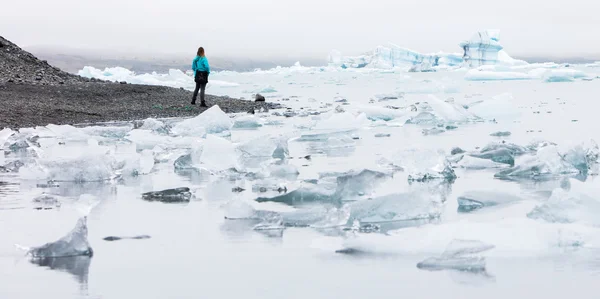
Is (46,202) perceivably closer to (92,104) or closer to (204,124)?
(204,124)

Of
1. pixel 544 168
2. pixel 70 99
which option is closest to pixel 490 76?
pixel 70 99

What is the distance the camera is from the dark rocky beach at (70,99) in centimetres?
1139

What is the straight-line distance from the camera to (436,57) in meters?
48.1

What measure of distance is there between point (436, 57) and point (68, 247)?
4581 centimetres

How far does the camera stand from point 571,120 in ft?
36.8

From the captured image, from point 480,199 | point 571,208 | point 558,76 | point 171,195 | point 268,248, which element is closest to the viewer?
point 268,248

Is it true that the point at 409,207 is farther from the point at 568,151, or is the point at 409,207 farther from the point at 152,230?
the point at 568,151

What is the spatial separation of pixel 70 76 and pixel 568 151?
1294cm

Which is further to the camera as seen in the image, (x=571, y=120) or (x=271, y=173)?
(x=571, y=120)

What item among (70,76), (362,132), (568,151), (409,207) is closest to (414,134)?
(362,132)

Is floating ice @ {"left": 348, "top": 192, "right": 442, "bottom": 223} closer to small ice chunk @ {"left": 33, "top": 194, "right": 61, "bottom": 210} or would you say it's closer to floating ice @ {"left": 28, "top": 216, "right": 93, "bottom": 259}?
floating ice @ {"left": 28, "top": 216, "right": 93, "bottom": 259}

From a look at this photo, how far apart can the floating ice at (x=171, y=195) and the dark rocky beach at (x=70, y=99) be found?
18.4ft

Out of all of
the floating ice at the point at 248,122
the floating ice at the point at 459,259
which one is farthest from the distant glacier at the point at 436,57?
the floating ice at the point at 459,259

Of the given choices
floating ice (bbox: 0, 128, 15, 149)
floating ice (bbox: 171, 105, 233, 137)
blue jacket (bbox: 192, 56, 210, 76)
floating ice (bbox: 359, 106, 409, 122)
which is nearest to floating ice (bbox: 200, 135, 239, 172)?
floating ice (bbox: 0, 128, 15, 149)
